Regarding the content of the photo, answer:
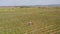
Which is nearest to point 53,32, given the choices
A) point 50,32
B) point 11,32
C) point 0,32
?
point 50,32

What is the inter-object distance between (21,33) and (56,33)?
2.22 m

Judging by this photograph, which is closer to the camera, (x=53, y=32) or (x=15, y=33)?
(x=15, y=33)

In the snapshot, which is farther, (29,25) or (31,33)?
(29,25)

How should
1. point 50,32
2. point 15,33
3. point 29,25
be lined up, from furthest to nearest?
point 29,25 → point 50,32 → point 15,33

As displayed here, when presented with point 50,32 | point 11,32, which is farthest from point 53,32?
point 11,32

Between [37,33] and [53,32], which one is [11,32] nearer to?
[37,33]

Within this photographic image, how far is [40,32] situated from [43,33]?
22 cm

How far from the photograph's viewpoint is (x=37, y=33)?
26.9ft

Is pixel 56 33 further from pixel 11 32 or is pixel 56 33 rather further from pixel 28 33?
pixel 11 32

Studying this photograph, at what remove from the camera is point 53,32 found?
343 inches

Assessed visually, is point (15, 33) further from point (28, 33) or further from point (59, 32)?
point (59, 32)

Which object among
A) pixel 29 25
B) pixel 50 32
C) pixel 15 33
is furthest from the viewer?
pixel 29 25

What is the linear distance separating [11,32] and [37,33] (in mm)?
1626

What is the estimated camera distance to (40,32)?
8.51m
